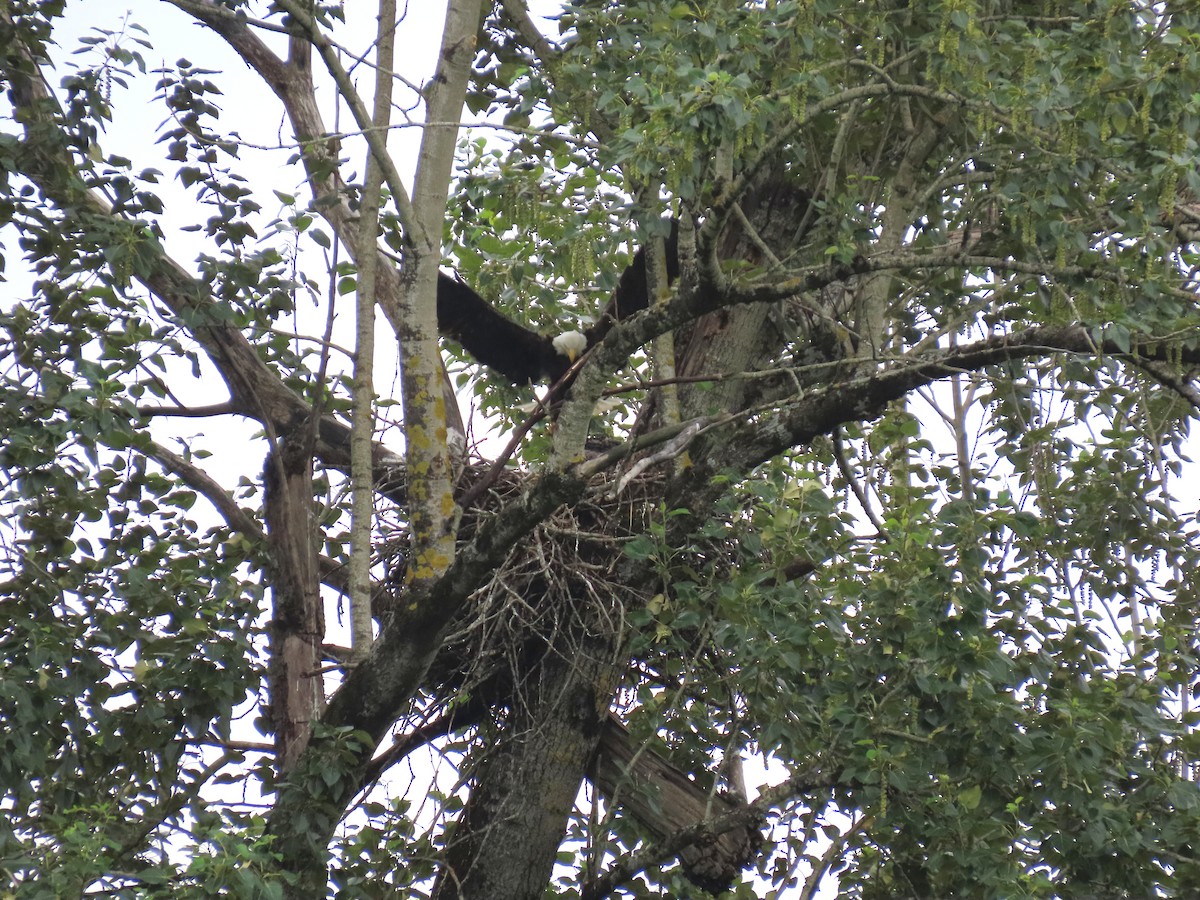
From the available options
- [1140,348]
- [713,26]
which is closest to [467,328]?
[713,26]

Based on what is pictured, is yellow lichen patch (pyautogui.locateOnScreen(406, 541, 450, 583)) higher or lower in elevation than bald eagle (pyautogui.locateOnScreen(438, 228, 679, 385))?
lower

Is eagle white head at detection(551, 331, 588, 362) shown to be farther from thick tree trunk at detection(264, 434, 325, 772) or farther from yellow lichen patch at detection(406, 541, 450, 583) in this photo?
yellow lichen patch at detection(406, 541, 450, 583)

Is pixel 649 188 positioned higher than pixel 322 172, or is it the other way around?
pixel 649 188

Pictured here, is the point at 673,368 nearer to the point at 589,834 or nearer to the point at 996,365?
the point at 996,365

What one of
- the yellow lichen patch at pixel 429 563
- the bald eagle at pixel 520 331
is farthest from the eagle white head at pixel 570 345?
the yellow lichen patch at pixel 429 563

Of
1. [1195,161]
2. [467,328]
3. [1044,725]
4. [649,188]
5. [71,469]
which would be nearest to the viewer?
[1195,161]

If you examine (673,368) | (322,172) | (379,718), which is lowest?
(379,718)

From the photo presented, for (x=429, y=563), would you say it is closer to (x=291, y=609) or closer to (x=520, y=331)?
(x=291, y=609)

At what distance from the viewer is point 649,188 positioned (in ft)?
14.2

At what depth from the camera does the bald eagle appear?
5297 mm

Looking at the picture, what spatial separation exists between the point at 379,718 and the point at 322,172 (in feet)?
5.50

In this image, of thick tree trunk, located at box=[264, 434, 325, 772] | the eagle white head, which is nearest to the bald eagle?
the eagle white head

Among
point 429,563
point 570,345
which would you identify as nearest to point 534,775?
point 429,563

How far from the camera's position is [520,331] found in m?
5.56
